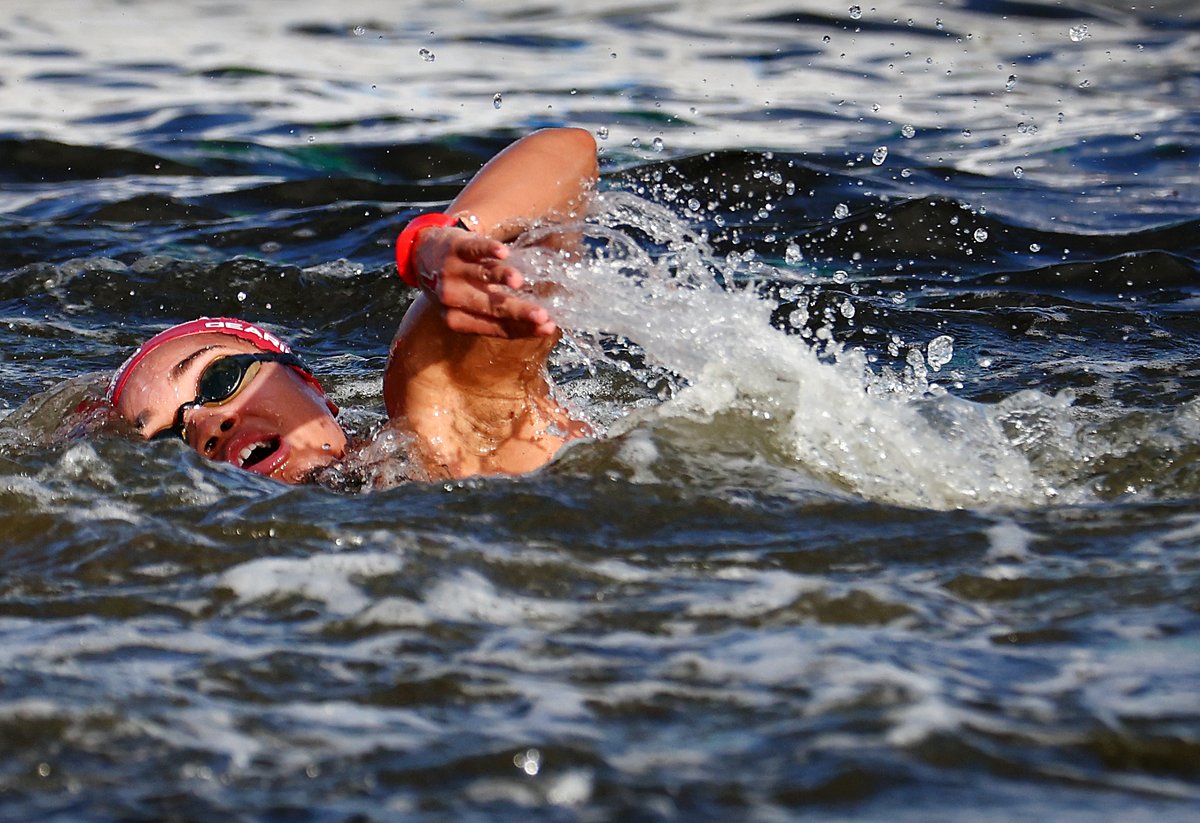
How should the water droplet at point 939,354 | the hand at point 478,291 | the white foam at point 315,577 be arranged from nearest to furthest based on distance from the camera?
1. the white foam at point 315,577
2. the hand at point 478,291
3. the water droplet at point 939,354

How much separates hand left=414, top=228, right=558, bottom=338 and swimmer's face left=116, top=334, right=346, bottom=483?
2.86ft

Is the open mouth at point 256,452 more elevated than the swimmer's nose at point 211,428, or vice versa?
the swimmer's nose at point 211,428

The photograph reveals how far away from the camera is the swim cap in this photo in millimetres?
4234

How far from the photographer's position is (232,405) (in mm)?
4051

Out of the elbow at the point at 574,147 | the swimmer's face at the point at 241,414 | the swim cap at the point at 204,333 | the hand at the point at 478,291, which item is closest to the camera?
the hand at the point at 478,291

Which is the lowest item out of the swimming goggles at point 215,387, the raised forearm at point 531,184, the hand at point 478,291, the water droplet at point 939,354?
the water droplet at point 939,354

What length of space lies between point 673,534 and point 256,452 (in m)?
1.35

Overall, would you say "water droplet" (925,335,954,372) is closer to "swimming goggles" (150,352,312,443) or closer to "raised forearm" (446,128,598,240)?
"raised forearm" (446,128,598,240)

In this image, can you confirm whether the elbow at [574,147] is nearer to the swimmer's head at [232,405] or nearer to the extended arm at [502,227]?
the extended arm at [502,227]

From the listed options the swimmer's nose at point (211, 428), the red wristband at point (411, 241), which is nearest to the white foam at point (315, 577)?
the red wristband at point (411, 241)

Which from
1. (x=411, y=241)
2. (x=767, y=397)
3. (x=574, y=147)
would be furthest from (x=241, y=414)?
(x=767, y=397)

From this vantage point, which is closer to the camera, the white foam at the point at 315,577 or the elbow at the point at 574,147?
the white foam at the point at 315,577

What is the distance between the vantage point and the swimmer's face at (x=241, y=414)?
3.97 m

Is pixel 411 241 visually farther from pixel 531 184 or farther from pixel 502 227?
pixel 531 184
